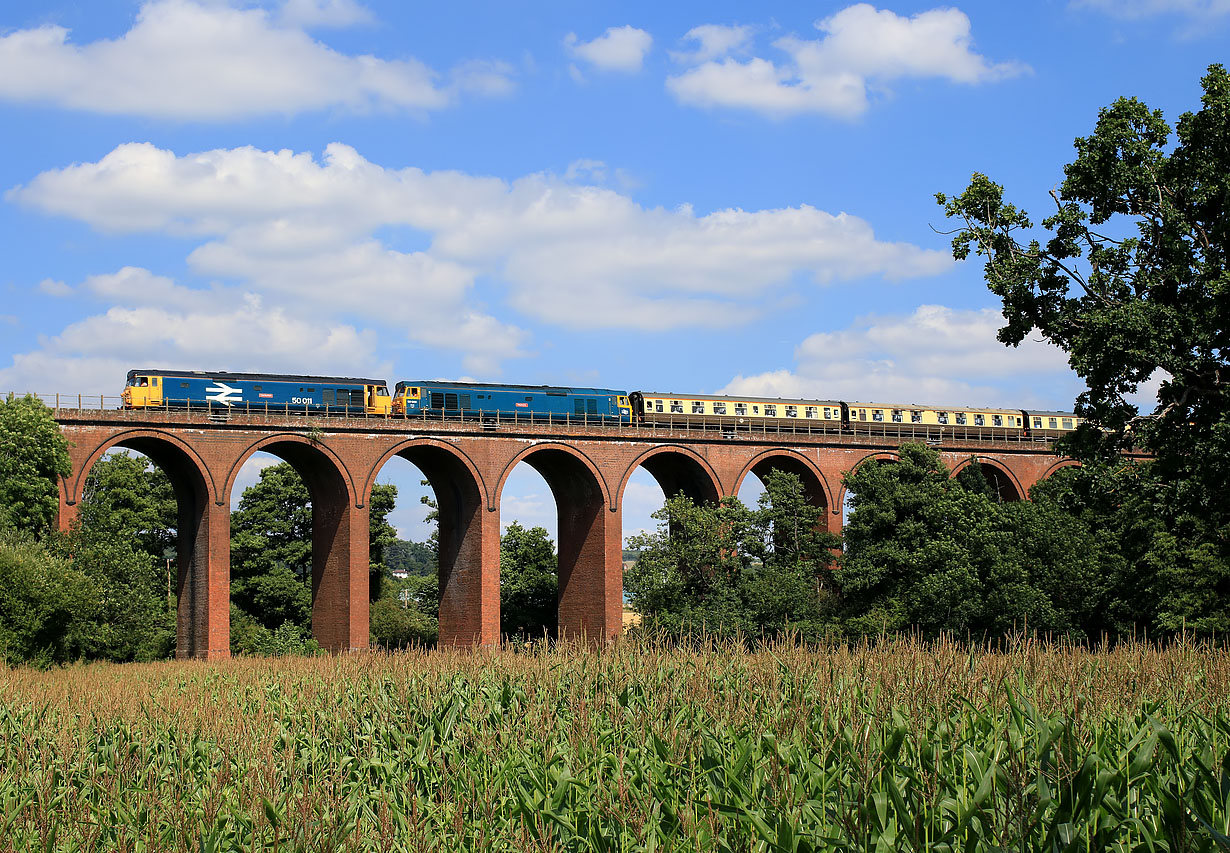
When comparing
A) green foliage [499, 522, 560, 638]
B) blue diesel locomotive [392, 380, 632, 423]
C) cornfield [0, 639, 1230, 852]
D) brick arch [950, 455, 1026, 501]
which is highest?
blue diesel locomotive [392, 380, 632, 423]

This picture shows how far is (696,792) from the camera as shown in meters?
8.24

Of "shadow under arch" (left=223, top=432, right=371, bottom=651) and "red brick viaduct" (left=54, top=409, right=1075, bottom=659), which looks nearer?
"red brick viaduct" (left=54, top=409, right=1075, bottom=659)

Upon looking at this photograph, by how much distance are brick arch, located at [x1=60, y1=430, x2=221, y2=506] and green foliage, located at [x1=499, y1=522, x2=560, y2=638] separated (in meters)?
17.1

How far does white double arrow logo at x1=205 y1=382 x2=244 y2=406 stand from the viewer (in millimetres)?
46125

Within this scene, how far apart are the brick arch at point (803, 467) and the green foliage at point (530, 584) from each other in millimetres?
11733

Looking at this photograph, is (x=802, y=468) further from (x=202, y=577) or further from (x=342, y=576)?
(x=202, y=577)

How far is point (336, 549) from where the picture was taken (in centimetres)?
4572

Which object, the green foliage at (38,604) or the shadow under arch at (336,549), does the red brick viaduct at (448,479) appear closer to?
the shadow under arch at (336,549)

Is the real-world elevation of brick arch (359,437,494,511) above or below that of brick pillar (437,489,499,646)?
above

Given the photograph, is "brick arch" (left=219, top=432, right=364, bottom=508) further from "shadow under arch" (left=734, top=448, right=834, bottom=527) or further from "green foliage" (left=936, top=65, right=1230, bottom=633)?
"green foliage" (left=936, top=65, right=1230, bottom=633)

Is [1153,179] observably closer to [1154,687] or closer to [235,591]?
[1154,687]

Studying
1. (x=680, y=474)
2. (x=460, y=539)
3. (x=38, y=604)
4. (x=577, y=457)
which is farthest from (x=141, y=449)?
(x=680, y=474)

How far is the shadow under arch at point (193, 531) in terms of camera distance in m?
41.7

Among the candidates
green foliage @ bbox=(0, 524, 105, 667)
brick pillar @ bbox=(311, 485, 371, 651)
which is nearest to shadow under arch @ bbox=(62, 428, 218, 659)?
brick pillar @ bbox=(311, 485, 371, 651)
